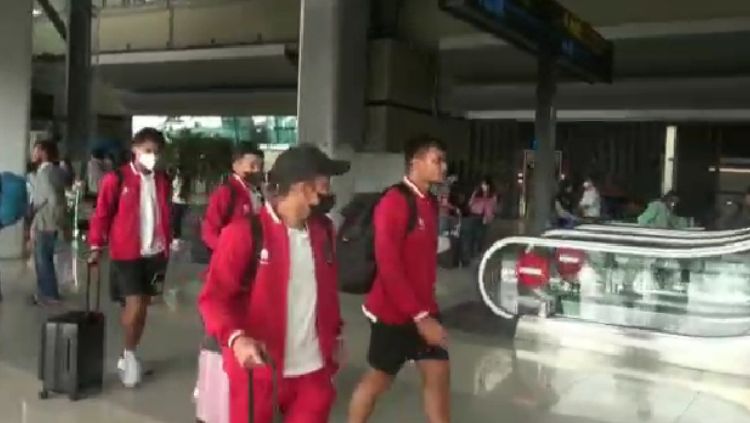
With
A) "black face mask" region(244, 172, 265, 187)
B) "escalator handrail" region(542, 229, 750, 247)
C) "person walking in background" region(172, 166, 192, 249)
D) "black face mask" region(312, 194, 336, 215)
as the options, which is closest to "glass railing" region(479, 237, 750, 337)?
"escalator handrail" region(542, 229, 750, 247)

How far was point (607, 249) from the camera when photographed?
24.6 ft

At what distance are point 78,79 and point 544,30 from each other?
11265mm

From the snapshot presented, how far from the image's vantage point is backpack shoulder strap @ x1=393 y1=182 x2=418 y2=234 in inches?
148

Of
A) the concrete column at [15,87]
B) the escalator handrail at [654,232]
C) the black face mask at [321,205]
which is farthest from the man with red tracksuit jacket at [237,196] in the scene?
the concrete column at [15,87]

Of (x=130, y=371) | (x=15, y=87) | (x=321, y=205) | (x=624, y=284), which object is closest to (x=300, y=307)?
(x=321, y=205)

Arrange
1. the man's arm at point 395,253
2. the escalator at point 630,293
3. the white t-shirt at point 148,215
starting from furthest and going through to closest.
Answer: the escalator at point 630,293, the white t-shirt at point 148,215, the man's arm at point 395,253

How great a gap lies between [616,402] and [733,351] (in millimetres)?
1637

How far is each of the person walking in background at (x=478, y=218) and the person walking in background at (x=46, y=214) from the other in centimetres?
749

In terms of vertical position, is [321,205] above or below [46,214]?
above

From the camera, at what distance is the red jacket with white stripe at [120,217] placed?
5359 mm

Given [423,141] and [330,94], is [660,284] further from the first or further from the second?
[330,94]

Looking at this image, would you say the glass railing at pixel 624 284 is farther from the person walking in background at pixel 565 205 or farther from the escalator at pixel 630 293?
the person walking in background at pixel 565 205

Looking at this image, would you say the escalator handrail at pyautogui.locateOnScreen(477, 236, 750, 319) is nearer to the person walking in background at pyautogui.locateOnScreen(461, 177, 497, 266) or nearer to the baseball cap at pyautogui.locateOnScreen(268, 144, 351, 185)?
the baseball cap at pyautogui.locateOnScreen(268, 144, 351, 185)

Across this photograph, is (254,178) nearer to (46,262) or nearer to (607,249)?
(607,249)
